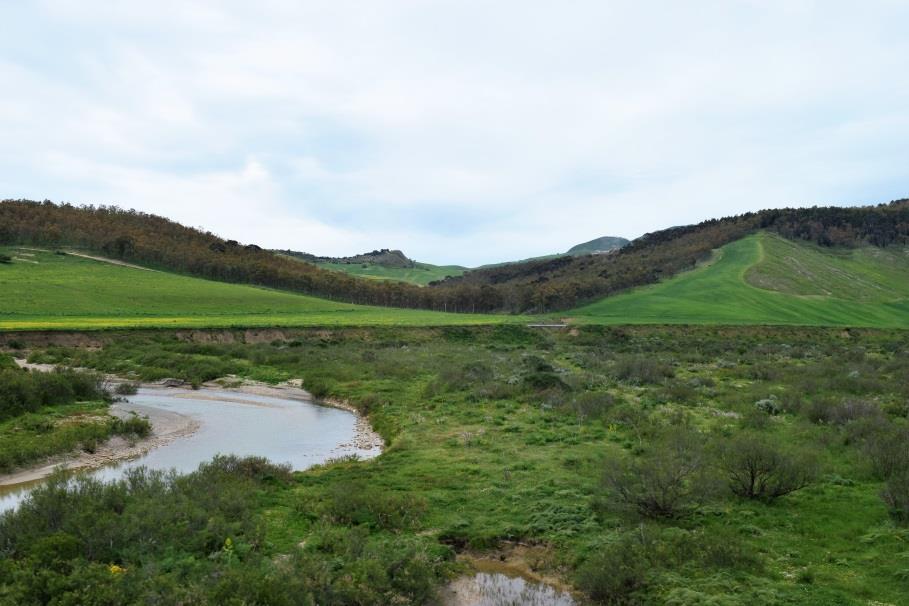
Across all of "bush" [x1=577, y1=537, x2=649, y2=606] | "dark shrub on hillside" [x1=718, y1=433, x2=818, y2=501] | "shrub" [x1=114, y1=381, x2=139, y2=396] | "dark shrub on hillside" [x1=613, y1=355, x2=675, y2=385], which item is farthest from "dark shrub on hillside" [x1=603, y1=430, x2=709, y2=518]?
"shrub" [x1=114, y1=381, x2=139, y2=396]

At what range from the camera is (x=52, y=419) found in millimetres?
26688

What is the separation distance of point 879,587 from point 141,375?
153 ft

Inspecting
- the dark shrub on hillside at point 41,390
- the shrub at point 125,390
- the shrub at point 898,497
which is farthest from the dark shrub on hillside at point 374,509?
the shrub at point 125,390

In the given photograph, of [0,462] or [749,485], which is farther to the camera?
[0,462]

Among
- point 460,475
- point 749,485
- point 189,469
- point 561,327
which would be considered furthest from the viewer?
point 561,327

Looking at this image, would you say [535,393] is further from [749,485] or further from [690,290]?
[690,290]

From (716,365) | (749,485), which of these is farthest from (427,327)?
(749,485)

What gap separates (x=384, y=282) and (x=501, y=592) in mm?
148220

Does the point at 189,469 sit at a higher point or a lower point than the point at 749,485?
lower

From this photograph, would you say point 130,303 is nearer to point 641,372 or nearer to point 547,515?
point 641,372

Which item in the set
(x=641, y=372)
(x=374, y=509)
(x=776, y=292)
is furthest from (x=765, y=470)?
(x=776, y=292)

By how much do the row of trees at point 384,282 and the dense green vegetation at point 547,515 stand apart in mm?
109819

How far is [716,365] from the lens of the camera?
49.9 meters

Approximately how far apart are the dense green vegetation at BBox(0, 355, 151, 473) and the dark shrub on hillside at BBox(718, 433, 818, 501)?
23030mm
